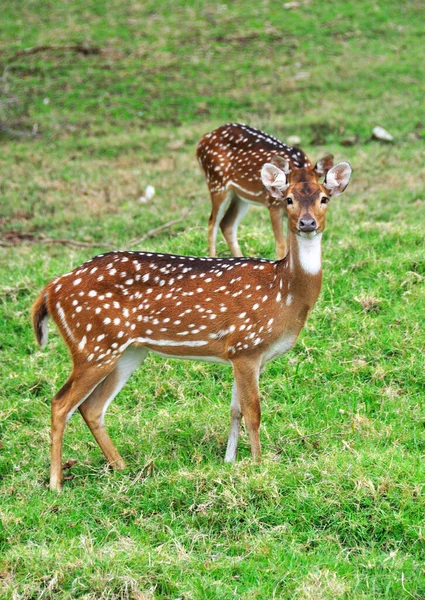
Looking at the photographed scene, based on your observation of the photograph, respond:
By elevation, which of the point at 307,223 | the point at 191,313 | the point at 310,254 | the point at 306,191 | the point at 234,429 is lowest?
the point at 234,429

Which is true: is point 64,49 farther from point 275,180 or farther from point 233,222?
point 275,180

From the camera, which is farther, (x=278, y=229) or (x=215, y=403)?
(x=278, y=229)

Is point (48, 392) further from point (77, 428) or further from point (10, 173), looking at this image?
point (10, 173)

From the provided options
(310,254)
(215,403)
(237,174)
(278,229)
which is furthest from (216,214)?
(310,254)

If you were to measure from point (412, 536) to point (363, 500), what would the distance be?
0.36 meters

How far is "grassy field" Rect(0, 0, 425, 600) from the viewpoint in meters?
5.06

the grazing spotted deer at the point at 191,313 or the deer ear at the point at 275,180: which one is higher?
the deer ear at the point at 275,180

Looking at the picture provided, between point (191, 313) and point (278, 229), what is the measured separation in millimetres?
3062

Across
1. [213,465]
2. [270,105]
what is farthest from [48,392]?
[270,105]

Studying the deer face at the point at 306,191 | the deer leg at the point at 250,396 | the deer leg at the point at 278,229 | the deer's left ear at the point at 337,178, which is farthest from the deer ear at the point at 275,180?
the deer leg at the point at 278,229

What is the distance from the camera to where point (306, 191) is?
603 cm

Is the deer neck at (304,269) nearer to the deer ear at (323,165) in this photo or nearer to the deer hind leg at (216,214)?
the deer ear at (323,165)

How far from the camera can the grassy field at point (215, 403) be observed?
16.6ft

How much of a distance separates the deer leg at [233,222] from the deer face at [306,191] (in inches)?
121
